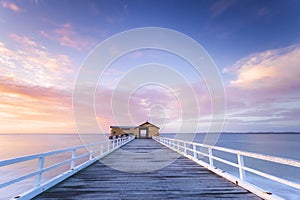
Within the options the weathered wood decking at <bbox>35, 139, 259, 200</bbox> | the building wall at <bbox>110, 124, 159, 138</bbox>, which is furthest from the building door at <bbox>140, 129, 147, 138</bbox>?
the weathered wood decking at <bbox>35, 139, 259, 200</bbox>

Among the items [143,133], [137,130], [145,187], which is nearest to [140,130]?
[137,130]

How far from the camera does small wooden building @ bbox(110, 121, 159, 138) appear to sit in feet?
139

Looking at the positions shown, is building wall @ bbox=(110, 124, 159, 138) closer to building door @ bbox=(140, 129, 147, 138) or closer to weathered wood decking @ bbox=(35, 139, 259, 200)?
building door @ bbox=(140, 129, 147, 138)

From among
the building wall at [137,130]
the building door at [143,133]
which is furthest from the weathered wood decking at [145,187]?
the building door at [143,133]

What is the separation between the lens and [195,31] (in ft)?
49.6

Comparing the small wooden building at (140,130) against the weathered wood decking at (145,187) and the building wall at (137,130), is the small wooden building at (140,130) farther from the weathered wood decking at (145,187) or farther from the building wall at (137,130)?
the weathered wood decking at (145,187)

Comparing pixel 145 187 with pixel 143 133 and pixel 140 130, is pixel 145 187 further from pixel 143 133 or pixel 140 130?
pixel 143 133

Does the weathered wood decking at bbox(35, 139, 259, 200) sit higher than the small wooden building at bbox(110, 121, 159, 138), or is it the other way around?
the small wooden building at bbox(110, 121, 159, 138)

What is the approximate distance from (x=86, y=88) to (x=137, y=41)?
10426mm

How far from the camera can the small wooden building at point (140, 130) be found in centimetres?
4229

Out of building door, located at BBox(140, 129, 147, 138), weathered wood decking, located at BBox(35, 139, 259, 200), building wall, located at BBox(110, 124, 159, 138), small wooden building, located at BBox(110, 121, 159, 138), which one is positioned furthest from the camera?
building door, located at BBox(140, 129, 147, 138)

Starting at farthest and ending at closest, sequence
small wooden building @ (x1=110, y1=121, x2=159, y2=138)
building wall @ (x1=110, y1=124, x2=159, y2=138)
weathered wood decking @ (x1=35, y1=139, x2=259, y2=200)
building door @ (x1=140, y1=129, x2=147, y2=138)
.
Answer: building door @ (x1=140, y1=129, x2=147, y2=138) < small wooden building @ (x1=110, y1=121, x2=159, y2=138) < building wall @ (x1=110, y1=124, x2=159, y2=138) < weathered wood decking @ (x1=35, y1=139, x2=259, y2=200)

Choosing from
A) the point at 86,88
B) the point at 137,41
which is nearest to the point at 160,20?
the point at 137,41

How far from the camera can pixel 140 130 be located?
43062mm
